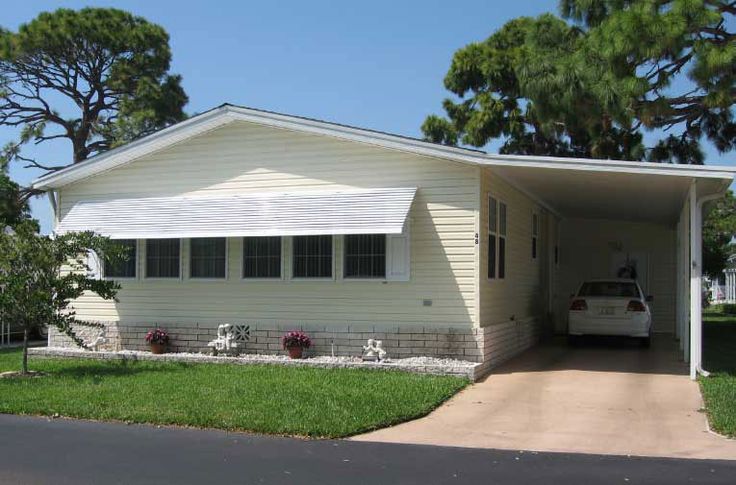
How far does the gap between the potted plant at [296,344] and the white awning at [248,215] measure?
1676mm

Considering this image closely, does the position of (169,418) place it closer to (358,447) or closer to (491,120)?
(358,447)

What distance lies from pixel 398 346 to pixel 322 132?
361 cm

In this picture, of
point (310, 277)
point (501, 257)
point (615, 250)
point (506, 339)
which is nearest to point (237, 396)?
point (310, 277)

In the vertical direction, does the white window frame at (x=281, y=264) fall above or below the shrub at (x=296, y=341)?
above

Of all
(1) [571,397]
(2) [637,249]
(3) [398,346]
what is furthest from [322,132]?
(2) [637,249]

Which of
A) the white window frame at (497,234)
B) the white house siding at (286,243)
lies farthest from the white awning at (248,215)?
the white window frame at (497,234)

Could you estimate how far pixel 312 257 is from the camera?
13.0m

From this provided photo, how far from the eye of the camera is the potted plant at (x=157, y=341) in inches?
525

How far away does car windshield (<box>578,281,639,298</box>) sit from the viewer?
15.0 m

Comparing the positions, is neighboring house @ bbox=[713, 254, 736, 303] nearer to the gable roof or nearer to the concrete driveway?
the concrete driveway

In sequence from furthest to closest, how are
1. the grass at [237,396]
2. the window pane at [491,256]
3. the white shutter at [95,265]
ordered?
the white shutter at [95,265]
the window pane at [491,256]
the grass at [237,396]

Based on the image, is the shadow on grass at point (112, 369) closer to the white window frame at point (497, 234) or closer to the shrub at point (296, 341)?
the shrub at point (296, 341)

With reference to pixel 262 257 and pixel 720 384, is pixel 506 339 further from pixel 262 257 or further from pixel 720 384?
pixel 262 257

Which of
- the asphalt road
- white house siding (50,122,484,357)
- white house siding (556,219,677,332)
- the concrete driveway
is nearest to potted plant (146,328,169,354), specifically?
white house siding (50,122,484,357)
